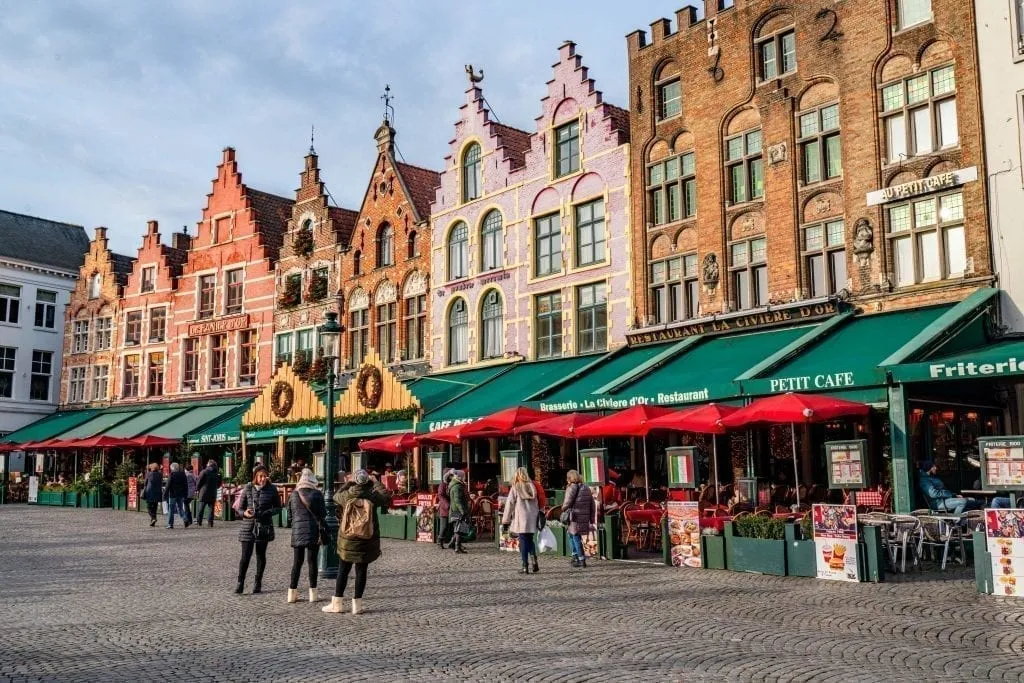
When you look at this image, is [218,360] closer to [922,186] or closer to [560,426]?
[560,426]

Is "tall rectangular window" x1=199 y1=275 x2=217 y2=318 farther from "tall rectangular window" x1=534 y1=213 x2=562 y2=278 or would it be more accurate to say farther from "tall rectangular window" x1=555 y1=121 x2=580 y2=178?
"tall rectangular window" x1=555 y1=121 x2=580 y2=178

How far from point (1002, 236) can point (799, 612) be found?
979cm

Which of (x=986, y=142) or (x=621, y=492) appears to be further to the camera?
(x=621, y=492)

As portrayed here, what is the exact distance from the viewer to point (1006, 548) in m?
10.3

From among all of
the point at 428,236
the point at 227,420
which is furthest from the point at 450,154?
the point at 227,420

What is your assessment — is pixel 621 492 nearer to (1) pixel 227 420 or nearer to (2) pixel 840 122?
(2) pixel 840 122

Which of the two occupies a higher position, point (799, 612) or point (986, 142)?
point (986, 142)

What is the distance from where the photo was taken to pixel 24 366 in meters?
43.9

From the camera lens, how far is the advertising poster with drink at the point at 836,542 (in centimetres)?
1176

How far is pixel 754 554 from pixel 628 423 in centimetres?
382

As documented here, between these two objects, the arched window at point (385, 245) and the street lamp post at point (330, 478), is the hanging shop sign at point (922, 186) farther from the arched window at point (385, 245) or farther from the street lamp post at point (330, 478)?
the arched window at point (385, 245)

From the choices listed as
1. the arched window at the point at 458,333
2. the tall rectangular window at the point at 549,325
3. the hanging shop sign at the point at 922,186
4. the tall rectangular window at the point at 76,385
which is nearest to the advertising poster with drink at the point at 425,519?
the tall rectangular window at the point at 549,325

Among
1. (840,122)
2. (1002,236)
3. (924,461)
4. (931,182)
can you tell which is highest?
(840,122)

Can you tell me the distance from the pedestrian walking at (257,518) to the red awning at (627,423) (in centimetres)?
655
